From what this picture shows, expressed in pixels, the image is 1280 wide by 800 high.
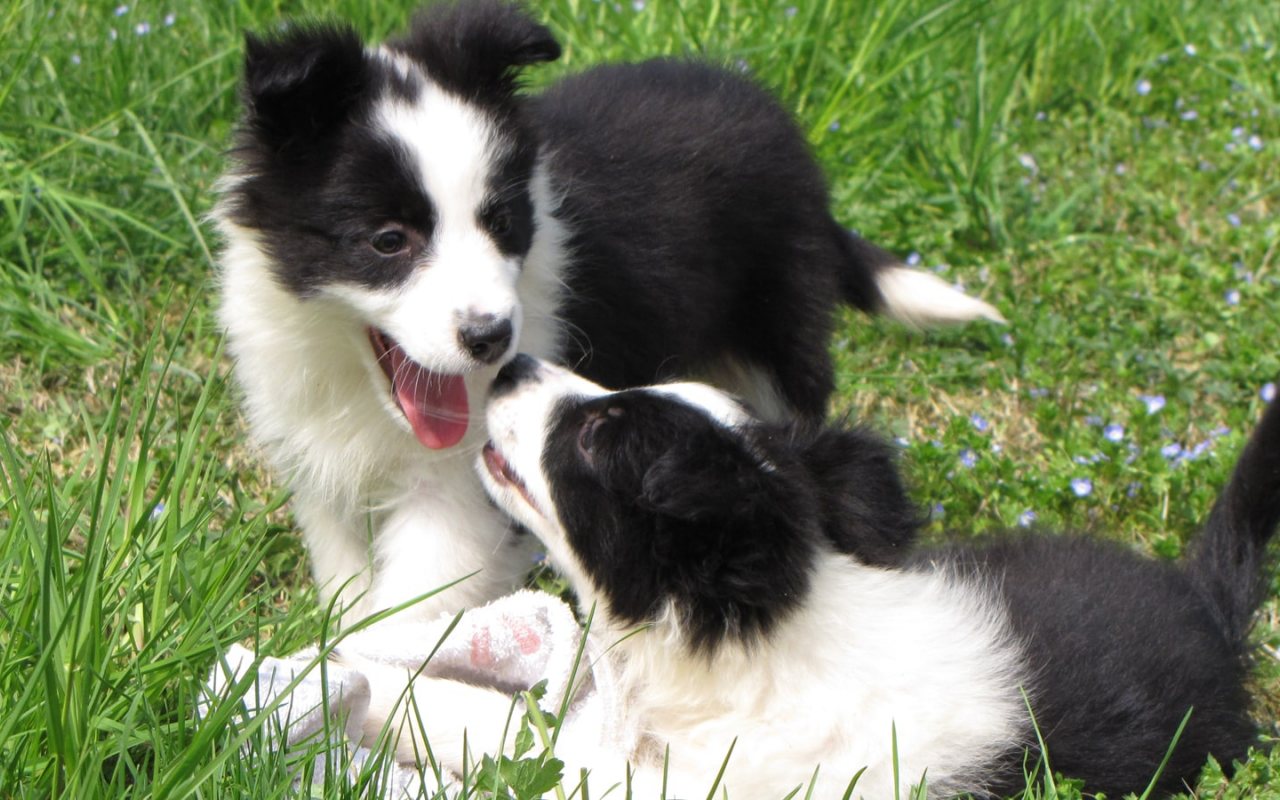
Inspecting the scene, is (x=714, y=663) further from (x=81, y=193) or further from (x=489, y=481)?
(x=81, y=193)

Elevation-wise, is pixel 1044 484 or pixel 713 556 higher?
pixel 713 556

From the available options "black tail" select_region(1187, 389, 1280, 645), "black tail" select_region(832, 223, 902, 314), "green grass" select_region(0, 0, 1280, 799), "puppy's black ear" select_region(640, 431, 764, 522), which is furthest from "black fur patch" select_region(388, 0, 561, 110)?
"black tail" select_region(1187, 389, 1280, 645)

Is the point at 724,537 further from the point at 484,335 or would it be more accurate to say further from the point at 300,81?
the point at 300,81

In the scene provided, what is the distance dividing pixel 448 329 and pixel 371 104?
0.48 meters

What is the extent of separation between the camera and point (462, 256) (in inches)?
107

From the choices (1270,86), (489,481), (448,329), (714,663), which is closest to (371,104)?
(448,329)

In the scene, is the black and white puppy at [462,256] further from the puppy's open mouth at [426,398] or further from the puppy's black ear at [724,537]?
the puppy's black ear at [724,537]

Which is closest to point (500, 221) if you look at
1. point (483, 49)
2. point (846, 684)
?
point (483, 49)

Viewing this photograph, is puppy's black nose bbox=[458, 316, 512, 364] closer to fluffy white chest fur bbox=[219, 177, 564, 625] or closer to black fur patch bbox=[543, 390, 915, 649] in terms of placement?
black fur patch bbox=[543, 390, 915, 649]

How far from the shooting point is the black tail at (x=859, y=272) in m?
4.02

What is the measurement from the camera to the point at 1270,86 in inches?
223

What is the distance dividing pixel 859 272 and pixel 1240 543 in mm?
1317

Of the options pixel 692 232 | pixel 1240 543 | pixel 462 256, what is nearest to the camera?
pixel 462 256

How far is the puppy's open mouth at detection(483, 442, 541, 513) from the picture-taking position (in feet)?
8.96
